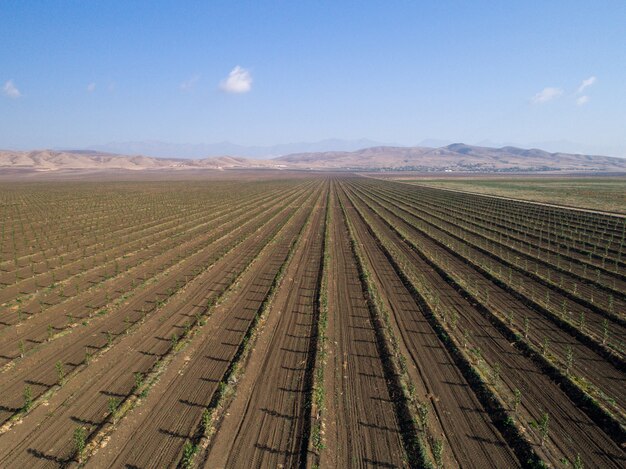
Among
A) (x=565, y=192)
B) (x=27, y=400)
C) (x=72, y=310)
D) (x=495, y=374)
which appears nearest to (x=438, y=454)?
(x=495, y=374)

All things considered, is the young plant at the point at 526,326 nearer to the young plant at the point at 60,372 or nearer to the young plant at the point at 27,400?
the young plant at the point at 60,372

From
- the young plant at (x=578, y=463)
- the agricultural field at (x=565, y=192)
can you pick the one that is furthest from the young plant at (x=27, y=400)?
the agricultural field at (x=565, y=192)

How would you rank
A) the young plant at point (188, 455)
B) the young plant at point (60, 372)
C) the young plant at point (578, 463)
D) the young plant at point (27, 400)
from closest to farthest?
the young plant at point (578, 463) → the young plant at point (188, 455) → the young plant at point (27, 400) → the young plant at point (60, 372)

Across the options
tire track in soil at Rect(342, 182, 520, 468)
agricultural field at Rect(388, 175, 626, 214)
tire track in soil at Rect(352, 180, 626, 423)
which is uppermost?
agricultural field at Rect(388, 175, 626, 214)

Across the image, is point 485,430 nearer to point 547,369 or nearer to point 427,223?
point 547,369

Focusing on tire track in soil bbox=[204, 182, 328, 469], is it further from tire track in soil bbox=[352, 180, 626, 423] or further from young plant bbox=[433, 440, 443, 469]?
tire track in soil bbox=[352, 180, 626, 423]

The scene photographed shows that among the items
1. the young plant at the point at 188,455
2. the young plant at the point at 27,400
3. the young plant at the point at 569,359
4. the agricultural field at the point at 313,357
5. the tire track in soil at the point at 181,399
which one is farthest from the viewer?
the young plant at the point at 569,359

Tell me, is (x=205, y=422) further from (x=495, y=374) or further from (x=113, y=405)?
(x=495, y=374)

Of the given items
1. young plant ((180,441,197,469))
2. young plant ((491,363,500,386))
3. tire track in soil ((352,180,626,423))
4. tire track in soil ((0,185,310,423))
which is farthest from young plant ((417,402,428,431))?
tire track in soil ((0,185,310,423))

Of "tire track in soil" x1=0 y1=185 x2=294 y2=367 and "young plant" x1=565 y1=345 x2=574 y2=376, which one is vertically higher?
"young plant" x1=565 y1=345 x2=574 y2=376
